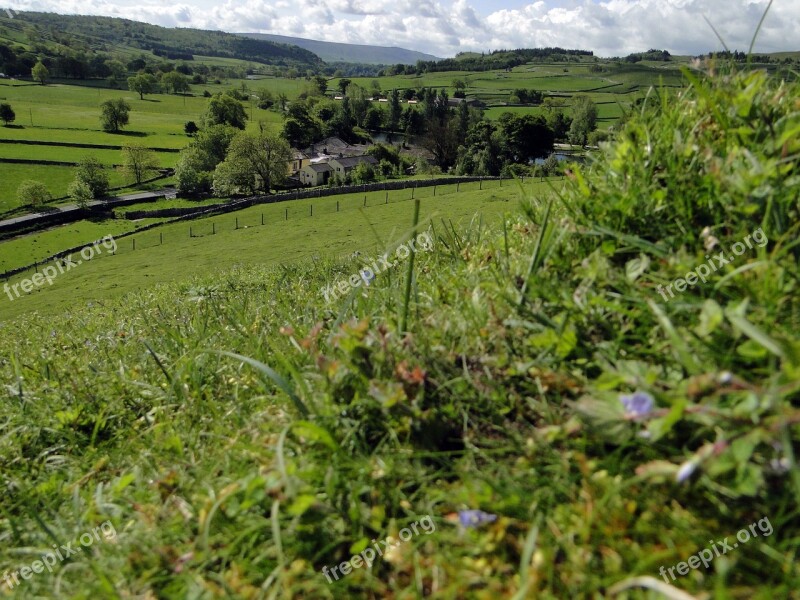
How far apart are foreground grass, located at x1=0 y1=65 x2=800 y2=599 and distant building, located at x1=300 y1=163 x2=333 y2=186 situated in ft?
365

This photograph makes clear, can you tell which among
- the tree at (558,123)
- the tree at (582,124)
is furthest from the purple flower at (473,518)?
the tree at (558,123)

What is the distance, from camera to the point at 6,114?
12212 centimetres

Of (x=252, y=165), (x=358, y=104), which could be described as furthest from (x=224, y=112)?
A: (x=252, y=165)

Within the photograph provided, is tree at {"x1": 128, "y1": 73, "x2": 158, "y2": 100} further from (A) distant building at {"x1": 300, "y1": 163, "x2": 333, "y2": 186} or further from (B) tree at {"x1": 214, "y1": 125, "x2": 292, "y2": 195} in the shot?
(B) tree at {"x1": 214, "y1": 125, "x2": 292, "y2": 195}

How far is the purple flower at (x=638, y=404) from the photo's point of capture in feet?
5.01

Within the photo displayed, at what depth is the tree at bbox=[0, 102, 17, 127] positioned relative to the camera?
120875 mm

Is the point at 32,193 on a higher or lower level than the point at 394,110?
lower

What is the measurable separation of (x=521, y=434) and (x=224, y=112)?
5734 inches

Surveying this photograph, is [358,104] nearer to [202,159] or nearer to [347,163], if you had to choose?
[347,163]

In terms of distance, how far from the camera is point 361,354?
2162 millimetres

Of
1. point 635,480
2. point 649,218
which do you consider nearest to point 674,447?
point 635,480

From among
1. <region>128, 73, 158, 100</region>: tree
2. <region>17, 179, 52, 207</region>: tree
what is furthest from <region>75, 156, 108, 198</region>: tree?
<region>128, 73, 158, 100</region>: tree

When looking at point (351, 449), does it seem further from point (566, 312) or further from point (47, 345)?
point (47, 345)
